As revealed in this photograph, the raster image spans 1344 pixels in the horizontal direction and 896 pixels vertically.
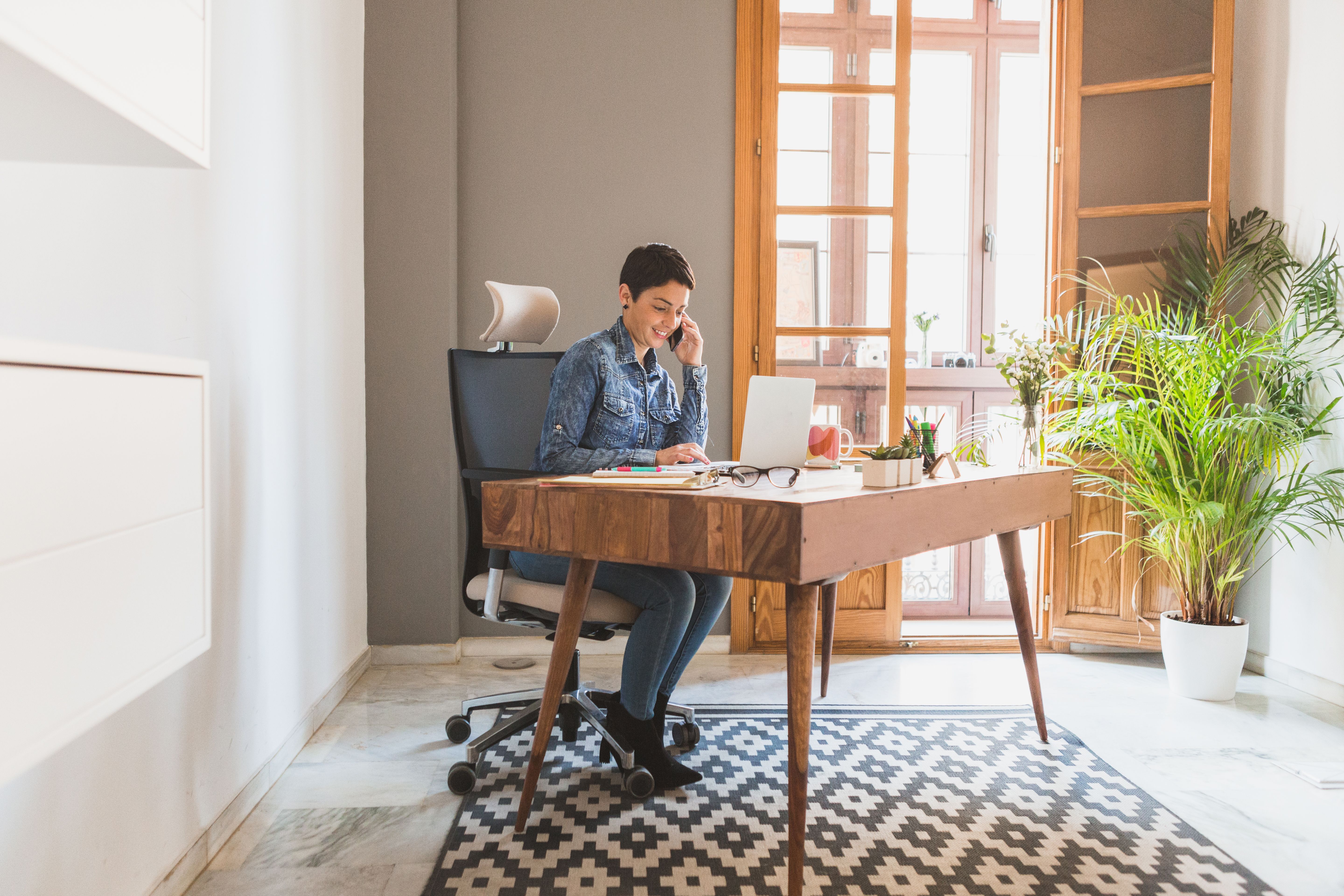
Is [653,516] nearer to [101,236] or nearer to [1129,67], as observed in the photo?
[101,236]

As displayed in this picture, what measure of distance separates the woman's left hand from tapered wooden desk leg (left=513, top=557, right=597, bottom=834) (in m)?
0.77

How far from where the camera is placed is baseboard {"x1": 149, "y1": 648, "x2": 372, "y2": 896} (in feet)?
5.11

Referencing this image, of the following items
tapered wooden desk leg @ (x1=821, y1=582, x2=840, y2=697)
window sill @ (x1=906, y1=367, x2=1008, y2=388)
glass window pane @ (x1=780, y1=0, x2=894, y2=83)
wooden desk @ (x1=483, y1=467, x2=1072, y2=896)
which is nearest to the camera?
wooden desk @ (x1=483, y1=467, x2=1072, y2=896)

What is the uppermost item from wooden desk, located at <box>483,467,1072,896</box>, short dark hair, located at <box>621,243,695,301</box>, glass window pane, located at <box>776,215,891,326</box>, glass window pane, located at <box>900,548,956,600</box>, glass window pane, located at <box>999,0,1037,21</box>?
glass window pane, located at <box>999,0,1037,21</box>

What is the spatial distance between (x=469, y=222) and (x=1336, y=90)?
288 cm

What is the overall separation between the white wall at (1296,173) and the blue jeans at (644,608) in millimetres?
2175

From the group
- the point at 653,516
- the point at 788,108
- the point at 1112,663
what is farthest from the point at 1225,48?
the point at 653,516

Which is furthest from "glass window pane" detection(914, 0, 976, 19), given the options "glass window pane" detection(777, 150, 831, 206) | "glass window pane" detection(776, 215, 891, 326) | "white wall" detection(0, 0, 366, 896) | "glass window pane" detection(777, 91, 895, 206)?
"white wall" detection(0, 0, 366, 896)

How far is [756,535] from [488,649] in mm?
2046

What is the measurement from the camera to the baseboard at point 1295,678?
271cm

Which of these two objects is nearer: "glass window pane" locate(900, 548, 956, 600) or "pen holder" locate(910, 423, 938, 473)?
"pen holder" locate(910, 423, 938, 473)

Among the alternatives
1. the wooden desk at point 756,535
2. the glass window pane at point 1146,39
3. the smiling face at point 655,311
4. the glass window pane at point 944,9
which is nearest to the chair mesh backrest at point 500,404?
the smiling face at point 655,311

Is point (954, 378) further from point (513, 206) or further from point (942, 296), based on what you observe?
point (513, 206)

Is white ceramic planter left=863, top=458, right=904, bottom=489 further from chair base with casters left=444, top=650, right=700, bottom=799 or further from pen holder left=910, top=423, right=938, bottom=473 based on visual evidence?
chair base with casters left=444, top=650, right=700, bottom=799
